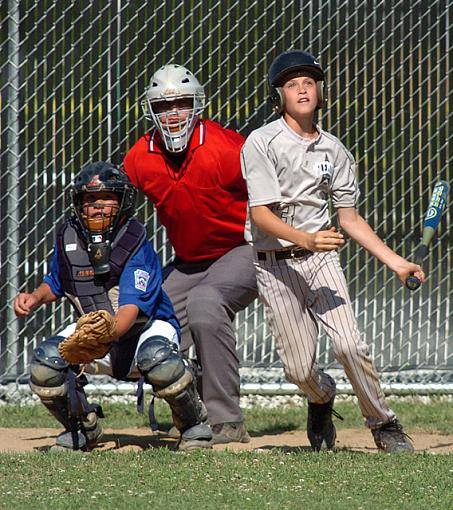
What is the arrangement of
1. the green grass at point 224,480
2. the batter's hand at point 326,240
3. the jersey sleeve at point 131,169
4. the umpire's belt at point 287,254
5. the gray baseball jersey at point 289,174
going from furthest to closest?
the jersey sleeve at point 131,169
the umpire's belt at point 287,254
the gray baseball jersey at point 289,174
the batter's hand at point 326,240
the green grass at point 224,480

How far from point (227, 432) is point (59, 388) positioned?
40.1 inches

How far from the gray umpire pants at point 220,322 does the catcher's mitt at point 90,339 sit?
33.2 inches

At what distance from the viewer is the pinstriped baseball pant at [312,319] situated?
5.66 m

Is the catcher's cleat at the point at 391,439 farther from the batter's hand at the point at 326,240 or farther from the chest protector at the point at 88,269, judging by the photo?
the chest protector at the point at 88,269

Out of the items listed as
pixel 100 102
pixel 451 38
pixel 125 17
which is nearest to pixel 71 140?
pixel 100 102

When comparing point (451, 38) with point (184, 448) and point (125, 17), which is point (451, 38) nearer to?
point (125, 17)

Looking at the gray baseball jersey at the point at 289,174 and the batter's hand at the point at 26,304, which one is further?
the batter's hand at the point at 26,304

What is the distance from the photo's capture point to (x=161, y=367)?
573cm

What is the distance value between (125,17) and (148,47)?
241mm

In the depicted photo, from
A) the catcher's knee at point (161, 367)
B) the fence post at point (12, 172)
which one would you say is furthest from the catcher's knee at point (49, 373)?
the fence post at point (12, 172)

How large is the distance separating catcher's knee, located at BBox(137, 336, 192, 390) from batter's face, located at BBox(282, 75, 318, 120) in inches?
50.5

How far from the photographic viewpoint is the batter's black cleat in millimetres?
6062

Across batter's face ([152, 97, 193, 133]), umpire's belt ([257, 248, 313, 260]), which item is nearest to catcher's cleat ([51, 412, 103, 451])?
umpire's belt ([257, 248, 313, 260])

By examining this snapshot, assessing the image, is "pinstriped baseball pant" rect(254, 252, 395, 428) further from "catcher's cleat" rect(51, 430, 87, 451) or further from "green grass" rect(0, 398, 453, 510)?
"catcher's cleat" rect(51, 430, 87, 451)
